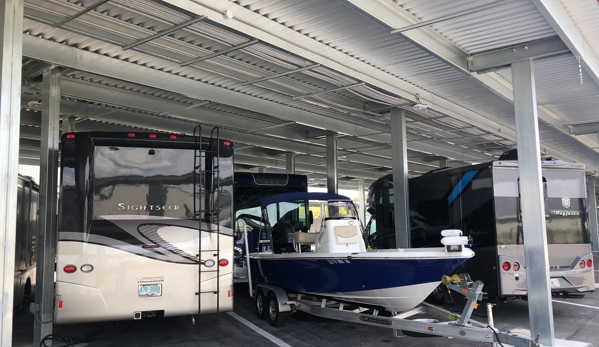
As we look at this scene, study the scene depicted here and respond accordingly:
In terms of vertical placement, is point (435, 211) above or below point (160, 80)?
below

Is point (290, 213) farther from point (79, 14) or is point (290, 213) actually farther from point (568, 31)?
point (568, 31)

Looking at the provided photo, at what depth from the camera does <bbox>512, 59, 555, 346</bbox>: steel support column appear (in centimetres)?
658

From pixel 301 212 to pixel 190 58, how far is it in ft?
13.4

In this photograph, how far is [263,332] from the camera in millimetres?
7828

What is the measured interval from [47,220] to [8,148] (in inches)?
110

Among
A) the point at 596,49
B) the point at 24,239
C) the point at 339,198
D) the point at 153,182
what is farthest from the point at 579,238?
the point at 24,239

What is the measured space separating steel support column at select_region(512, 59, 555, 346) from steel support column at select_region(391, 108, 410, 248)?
3.38 meters

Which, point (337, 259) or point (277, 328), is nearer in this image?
point (337, 259)

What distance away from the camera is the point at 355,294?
709 cm

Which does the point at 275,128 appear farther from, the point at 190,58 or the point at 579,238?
the point at 579,238

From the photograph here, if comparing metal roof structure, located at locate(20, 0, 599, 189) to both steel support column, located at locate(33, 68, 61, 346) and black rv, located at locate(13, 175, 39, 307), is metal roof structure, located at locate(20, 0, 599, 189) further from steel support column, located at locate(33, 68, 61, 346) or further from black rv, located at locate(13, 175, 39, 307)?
black rv, located at locate(13, 175, 39, 307)

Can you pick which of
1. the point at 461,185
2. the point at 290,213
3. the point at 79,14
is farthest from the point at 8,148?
the point at 461,185

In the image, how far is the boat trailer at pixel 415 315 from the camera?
5.63 metres

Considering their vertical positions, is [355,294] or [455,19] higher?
[455,19]
